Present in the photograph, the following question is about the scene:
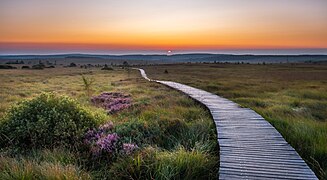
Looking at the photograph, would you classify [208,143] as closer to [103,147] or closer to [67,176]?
[103,147]

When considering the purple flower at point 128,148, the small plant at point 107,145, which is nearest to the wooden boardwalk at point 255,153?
the purple flower at point 128,148

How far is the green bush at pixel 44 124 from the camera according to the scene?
317 inches

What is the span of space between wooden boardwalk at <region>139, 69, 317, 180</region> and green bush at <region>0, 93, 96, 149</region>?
14.4ft

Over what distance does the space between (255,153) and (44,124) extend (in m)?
5.87

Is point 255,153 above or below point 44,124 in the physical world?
below

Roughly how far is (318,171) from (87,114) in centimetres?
703

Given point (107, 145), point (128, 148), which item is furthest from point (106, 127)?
point (128, 148)

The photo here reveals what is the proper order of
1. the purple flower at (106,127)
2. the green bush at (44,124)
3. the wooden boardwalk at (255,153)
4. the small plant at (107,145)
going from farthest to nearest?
the purple flower at (106,127)
the green bush at (44,124)
the small plant at (107,145)
the wooden boardwalk at (255,153)

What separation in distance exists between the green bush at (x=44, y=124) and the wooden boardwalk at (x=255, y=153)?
14.4 feet

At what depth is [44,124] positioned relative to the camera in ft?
26.5

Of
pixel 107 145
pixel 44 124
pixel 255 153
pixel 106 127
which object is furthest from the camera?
pixel 106 127

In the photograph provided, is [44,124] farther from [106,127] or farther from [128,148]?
[128,148]

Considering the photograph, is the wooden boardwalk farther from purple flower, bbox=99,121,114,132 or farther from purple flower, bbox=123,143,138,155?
purple flower, bbox=99,121,114,132

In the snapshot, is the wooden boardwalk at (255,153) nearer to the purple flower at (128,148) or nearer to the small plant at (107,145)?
the purple flower at (128,148)
